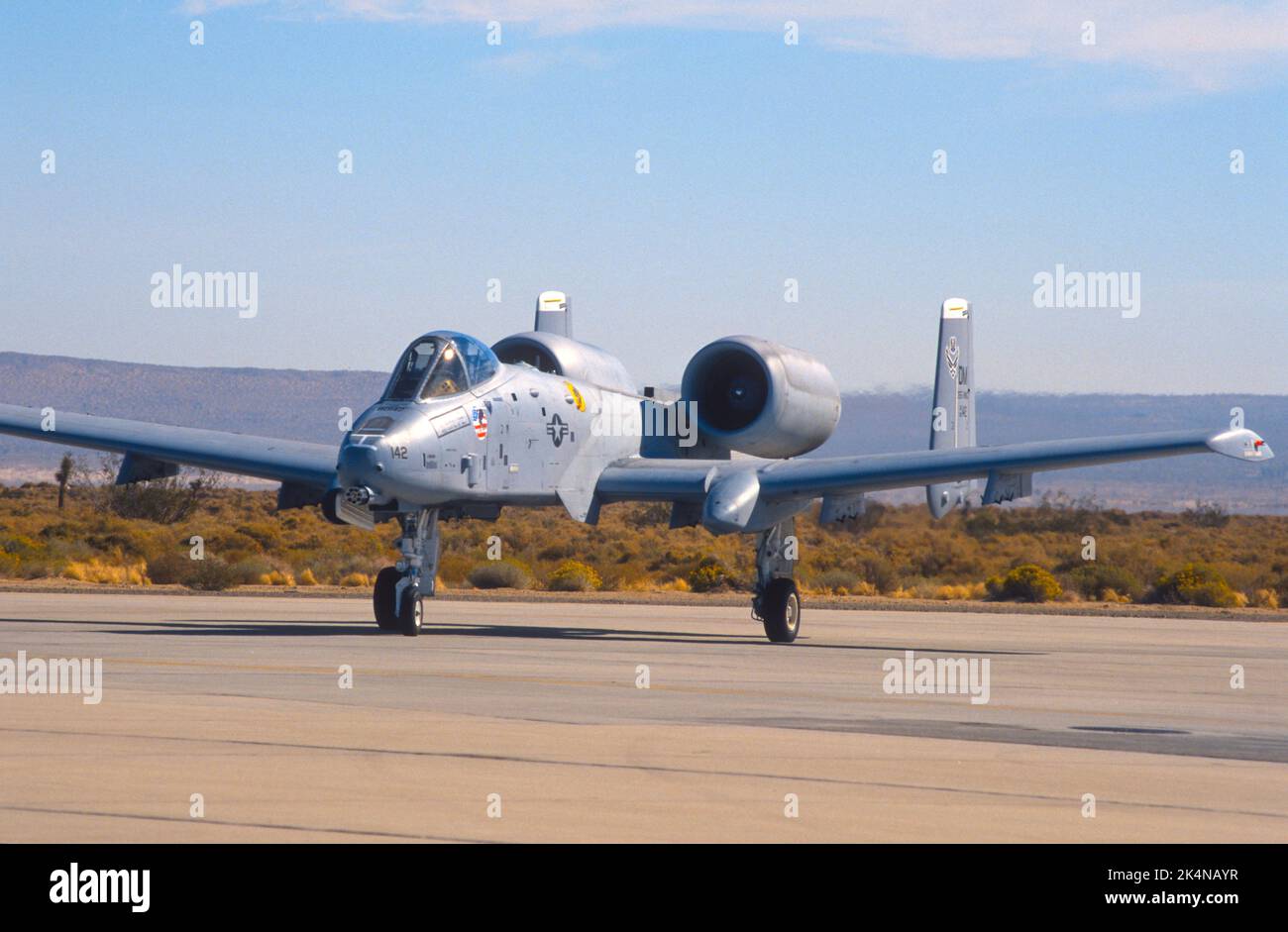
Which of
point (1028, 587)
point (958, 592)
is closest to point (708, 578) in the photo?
point (958, 592)

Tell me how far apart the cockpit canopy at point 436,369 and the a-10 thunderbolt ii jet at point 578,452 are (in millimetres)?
21

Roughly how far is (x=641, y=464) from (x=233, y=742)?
53.8ft

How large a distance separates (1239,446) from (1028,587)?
2513 centimetres

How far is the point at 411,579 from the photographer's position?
26172mm

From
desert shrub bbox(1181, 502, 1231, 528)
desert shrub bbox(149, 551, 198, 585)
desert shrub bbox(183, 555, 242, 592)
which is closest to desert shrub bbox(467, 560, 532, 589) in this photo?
desert shrub bbox(183, 555, 242, 592)

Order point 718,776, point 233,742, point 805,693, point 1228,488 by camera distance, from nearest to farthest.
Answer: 1. point 718,776
2. point 233,742
3. point 805,693
4. point 1228,488

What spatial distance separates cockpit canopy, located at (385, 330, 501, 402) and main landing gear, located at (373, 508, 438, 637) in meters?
1.72

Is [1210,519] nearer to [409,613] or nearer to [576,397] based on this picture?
[576,397]

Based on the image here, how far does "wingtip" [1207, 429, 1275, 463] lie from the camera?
2392cm

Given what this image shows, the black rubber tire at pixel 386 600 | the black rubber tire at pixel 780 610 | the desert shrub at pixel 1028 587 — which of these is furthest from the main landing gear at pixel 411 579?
the desert shrub at pixel 1028 587

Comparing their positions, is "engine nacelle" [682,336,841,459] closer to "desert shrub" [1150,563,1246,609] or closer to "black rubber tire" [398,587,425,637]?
"black rubber tire" [398,587,425,637]

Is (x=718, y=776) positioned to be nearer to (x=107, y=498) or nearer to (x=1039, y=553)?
(x=1039, y=553)
